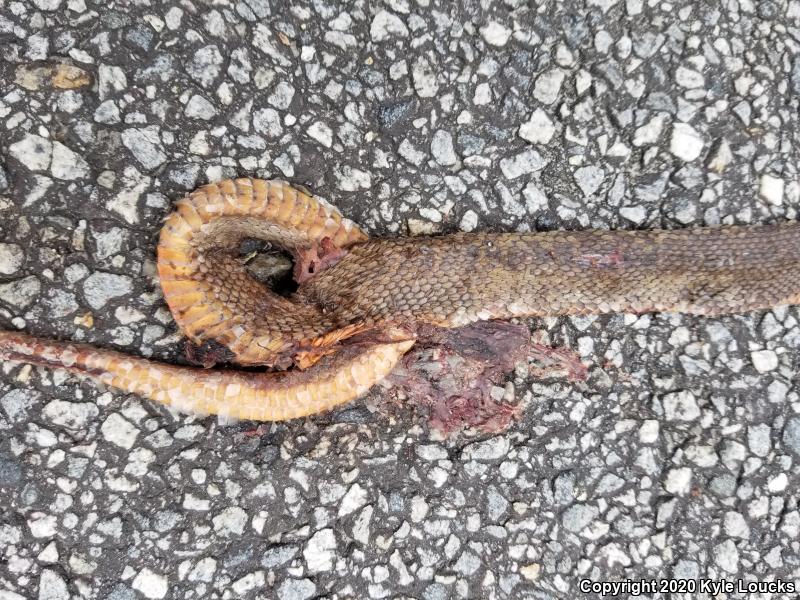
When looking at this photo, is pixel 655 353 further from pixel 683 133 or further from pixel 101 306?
pixel 101 306

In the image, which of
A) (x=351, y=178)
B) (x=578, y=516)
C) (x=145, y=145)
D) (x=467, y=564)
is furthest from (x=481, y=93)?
(x=467, y=564)

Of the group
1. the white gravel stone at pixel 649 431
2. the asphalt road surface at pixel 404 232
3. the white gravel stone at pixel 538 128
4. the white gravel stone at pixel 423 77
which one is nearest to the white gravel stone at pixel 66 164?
the asphalt road surface at pixel 404 232

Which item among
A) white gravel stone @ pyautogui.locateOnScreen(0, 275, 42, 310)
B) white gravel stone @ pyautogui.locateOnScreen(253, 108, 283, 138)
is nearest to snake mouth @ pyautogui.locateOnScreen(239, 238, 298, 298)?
white gravel stone @ pyautogui.locateOnScreen(253, 108, 283, 138)

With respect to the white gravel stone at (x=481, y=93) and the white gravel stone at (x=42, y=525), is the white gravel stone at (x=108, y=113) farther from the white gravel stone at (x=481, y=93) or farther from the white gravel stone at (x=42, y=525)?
the white gravel stone at (x=42, y=525)

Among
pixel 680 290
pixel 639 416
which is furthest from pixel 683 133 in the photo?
pixel 639 416

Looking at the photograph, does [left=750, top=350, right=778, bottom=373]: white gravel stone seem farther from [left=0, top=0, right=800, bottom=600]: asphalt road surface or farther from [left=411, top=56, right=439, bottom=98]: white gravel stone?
[left=411, top=56, right=439, bottom=98]: white gravel stone
